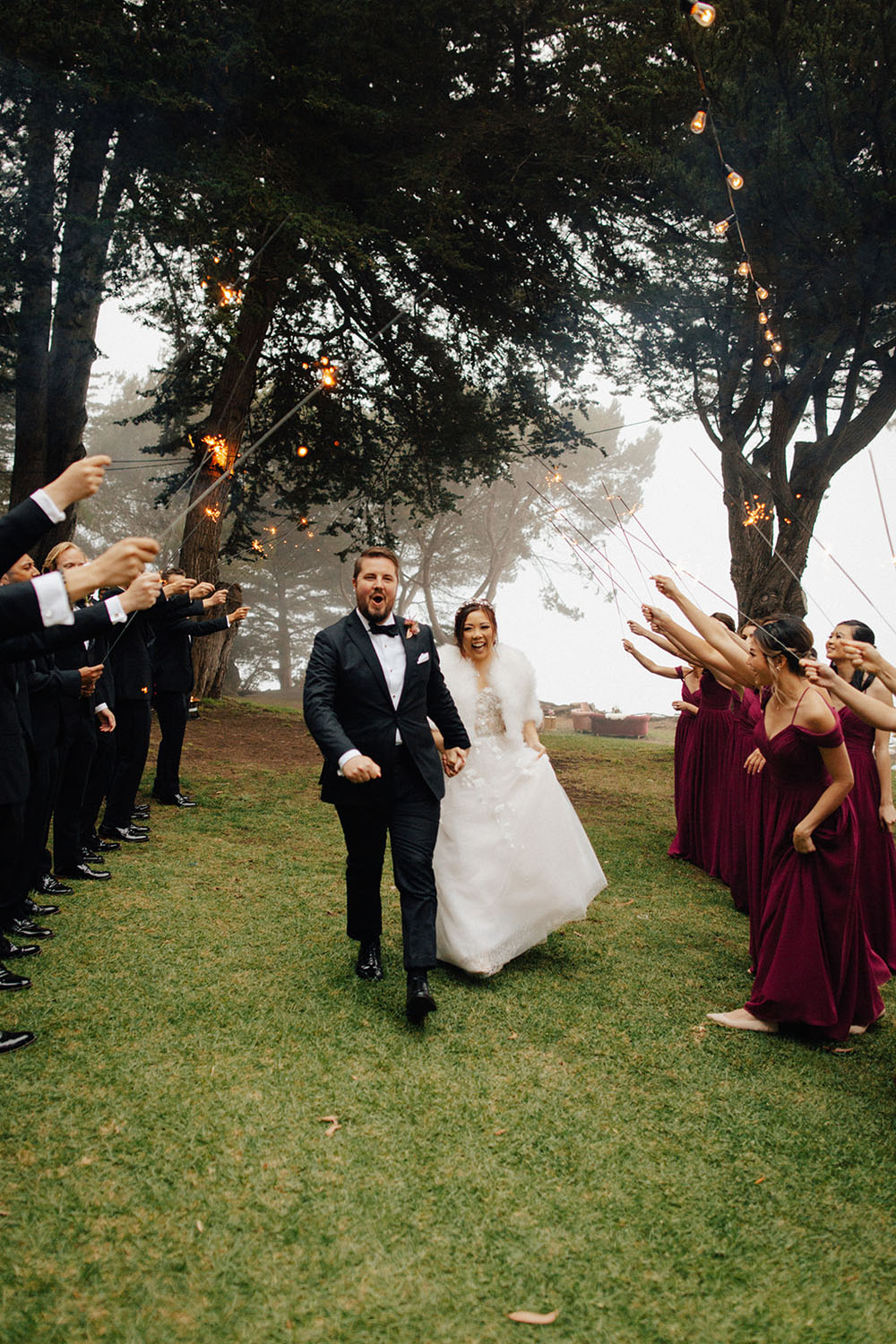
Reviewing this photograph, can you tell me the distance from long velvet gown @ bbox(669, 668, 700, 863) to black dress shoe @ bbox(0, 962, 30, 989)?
5.44 meters

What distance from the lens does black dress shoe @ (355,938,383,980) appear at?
13.4 feet

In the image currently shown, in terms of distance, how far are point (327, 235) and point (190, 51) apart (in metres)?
2.55

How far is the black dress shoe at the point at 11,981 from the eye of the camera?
365 cm

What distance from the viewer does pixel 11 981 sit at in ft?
12.0

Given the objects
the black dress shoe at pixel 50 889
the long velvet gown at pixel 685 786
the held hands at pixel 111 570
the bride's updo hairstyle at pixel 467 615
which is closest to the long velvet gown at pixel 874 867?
the bride's updo hairstyle at pixel 467 615

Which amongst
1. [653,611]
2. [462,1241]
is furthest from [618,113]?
[462,1241]

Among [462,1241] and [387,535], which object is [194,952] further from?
[387,535]

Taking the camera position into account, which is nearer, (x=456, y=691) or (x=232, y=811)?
(x=456, y=691)

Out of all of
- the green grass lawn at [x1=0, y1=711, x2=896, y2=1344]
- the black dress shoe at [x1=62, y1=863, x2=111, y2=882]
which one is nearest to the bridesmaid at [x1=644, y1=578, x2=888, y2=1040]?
the green grass lawn at [x1=0, y1=711, x2=896, y2=1344]

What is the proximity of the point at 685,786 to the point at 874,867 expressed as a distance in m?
2.59

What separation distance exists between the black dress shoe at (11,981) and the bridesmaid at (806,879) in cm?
325

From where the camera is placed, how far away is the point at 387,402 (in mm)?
14328

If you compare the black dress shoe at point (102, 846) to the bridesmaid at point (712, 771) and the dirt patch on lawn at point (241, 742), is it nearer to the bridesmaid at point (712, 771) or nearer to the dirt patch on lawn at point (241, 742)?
the dirt patch on lawn at point (241, 742)

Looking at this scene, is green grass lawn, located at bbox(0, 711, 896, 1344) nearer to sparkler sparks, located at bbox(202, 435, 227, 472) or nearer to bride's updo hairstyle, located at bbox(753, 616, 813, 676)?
bride's updo hairstyle, located at bbox(753, 616, 813, 676)
